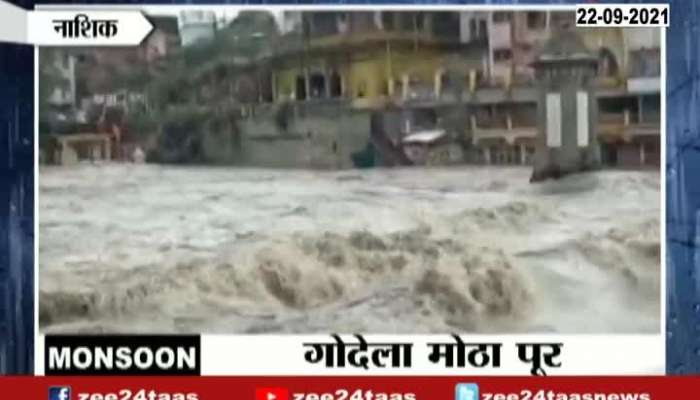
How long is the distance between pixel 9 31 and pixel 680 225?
1610 millimetres

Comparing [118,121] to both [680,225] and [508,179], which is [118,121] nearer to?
[508,179]

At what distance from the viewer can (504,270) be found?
2.89m

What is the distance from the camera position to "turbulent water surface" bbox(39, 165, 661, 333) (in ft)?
9.43

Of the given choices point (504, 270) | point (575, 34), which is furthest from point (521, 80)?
point (504, 270)

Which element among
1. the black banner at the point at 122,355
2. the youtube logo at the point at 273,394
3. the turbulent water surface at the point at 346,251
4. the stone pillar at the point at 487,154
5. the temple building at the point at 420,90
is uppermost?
the temple building at the point at 420,90

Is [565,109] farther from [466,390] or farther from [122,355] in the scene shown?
[122,355]

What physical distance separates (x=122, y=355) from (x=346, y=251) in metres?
0.57

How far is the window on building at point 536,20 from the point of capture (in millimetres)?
2873

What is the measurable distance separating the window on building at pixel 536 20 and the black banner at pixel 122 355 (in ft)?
3.47

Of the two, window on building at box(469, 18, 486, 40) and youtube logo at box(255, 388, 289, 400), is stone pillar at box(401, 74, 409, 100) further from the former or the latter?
youtube logo at box(255, 388, 289, 400)

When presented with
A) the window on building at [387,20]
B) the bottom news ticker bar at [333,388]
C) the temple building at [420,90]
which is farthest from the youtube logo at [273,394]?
the window on building at [387,20]

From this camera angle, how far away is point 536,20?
2877 mm

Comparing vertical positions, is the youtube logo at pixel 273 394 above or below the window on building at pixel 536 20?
below

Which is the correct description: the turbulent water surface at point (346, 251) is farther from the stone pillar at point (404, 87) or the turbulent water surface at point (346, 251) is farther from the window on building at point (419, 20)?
the window on building at point (419, 20)
